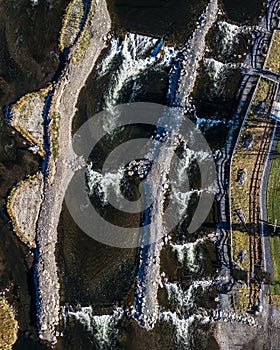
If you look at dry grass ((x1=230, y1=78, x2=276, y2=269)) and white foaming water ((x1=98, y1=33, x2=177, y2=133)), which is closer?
dry grass ((x1=230, y1=78, x2=276, y2=269))

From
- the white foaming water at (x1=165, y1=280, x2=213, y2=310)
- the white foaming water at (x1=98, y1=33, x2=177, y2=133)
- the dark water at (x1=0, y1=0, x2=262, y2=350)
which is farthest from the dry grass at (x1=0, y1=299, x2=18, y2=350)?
the white foaming water at (x1=98, y1=33, x2=177, y2=133)

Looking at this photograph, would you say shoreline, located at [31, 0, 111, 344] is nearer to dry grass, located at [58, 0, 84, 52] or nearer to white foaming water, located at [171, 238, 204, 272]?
dry grass, located at [58, 0, 84, 52]

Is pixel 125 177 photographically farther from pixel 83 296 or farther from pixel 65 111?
pixel 83 296

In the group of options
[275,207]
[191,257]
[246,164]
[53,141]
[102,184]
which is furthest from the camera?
[102,184]

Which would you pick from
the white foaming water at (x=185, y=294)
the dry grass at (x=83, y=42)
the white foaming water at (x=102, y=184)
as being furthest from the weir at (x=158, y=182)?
the dry grass at (x=83, y=42)

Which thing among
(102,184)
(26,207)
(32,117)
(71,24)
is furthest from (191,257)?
(71,24)

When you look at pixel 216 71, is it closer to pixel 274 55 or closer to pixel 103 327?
pixel 274 55

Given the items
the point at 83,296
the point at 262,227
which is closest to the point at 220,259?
the point at 262,227
